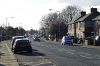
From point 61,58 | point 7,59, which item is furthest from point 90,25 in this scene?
point 7,59

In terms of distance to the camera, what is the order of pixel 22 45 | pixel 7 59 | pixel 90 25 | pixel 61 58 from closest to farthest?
pixel 7 59 < pixel 61 58 < pixel 22 45 < pixel 90 25

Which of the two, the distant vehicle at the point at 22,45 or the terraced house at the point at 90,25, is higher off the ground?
the terraced house at the point at 90,25

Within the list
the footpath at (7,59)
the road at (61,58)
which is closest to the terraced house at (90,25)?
the road at (61,58)

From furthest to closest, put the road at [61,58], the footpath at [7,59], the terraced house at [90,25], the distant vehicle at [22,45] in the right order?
the terraced house at [90,25]
the distant vehicle at [22,45]
the footpath at [7,59]
the road at [61,58]

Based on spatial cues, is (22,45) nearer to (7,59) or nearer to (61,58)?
(7,59)

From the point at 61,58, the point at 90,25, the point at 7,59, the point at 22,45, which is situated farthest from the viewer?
the point at 90,25

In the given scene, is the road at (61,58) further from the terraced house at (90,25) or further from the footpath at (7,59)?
the terraced house at (90,25)

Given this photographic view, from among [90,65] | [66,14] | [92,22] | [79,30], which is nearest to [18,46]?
[90,65]

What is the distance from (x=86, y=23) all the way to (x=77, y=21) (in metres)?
8.37

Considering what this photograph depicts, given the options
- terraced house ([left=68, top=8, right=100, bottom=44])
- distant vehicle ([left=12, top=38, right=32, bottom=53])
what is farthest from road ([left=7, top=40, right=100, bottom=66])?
terraced house ([left=68, top=8, right=100, bottom=44])

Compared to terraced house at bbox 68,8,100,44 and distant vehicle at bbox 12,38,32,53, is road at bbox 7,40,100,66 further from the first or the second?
terraced house at bbox 68,8,100,44

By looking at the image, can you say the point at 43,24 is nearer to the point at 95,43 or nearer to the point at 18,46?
the point at 95,43

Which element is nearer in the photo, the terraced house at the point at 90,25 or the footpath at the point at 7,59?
the footpath at the point at 7,59

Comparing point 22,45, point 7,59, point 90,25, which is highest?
point 90,25
